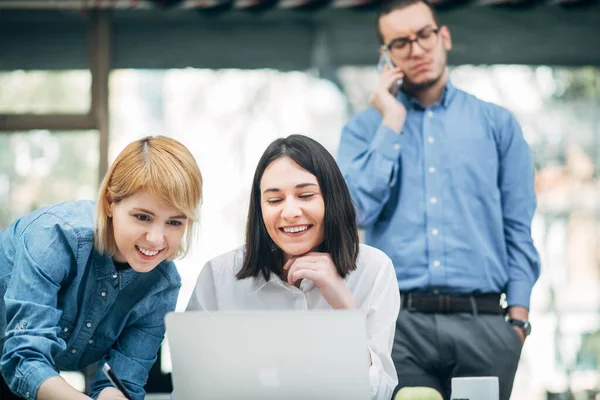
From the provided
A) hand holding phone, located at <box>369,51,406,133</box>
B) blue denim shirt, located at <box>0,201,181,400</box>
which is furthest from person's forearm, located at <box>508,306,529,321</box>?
blue denim shirt, located at <box>0,201,181,400</box>

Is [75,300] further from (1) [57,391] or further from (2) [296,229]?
(2) [296,229]

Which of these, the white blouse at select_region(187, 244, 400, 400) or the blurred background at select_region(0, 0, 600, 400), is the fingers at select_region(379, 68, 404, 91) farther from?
the blurred background at select_region(0, 0, 600, 400)

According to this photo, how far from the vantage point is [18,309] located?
1774 millimetres

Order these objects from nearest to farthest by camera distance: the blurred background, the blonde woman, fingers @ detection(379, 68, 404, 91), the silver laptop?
the silver laptop, the blonde woman, fingers @ detection(379, 68, 404, 91), the blurred background

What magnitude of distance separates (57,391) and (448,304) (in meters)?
1.18

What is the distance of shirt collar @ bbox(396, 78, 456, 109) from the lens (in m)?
2.57

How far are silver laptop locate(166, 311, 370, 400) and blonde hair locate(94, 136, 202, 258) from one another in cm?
42

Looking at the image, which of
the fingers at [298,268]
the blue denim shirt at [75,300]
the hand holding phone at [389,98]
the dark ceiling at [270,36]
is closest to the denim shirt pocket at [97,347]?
the blue denim shirt at [75,300]

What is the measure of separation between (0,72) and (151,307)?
9.42 feet

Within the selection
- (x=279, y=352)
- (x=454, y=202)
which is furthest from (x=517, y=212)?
(x=279, y=352)

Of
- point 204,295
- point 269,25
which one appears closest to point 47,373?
point 204,295

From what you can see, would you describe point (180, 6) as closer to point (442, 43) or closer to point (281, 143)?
point (442, 43)

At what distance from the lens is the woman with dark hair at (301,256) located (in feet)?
6.29

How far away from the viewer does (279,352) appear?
4.63 ft
